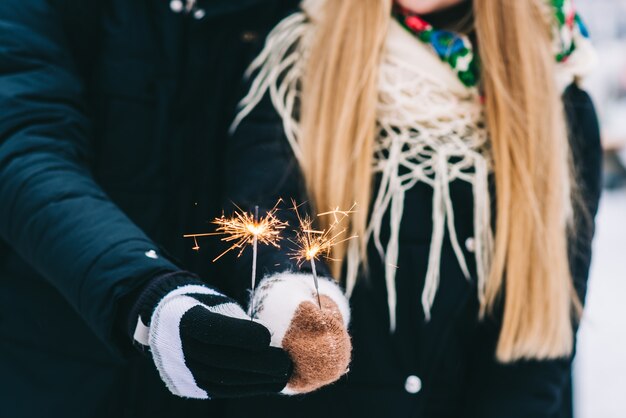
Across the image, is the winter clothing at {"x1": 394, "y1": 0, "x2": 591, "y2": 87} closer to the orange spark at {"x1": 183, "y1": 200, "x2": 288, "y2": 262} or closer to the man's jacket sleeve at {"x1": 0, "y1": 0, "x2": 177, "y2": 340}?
the orange spark at {"x1": 183, "y1": 200, "x2": 288, "y2": 262}

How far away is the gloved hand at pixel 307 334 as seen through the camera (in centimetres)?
69

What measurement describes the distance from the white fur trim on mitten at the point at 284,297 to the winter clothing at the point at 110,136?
0.50 feet

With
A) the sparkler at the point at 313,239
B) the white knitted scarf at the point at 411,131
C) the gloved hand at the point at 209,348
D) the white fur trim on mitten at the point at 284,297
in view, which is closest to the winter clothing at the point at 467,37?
the white knitted scarf at the point at 411,131

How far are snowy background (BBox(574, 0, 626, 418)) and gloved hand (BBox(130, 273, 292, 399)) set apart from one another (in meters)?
0.84

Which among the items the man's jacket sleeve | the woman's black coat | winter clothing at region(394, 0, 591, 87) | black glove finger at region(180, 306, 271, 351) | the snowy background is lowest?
the snowy background

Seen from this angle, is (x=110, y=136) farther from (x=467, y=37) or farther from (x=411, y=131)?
(x=467, y=37)

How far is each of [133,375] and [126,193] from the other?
0.29 metres

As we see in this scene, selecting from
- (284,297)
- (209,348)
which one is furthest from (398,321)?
(209,348)

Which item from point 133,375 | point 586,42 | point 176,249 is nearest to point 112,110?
point 176,249

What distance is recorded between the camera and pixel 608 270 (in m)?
3.84

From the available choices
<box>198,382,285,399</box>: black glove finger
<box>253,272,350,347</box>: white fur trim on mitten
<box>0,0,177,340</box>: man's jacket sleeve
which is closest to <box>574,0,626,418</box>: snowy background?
<box>253,272,350,347</box>: white fur trim on mitten

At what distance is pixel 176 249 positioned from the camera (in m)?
1.04

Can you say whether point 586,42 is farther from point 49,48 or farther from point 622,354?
point 622,354

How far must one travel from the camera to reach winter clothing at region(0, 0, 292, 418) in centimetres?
85
